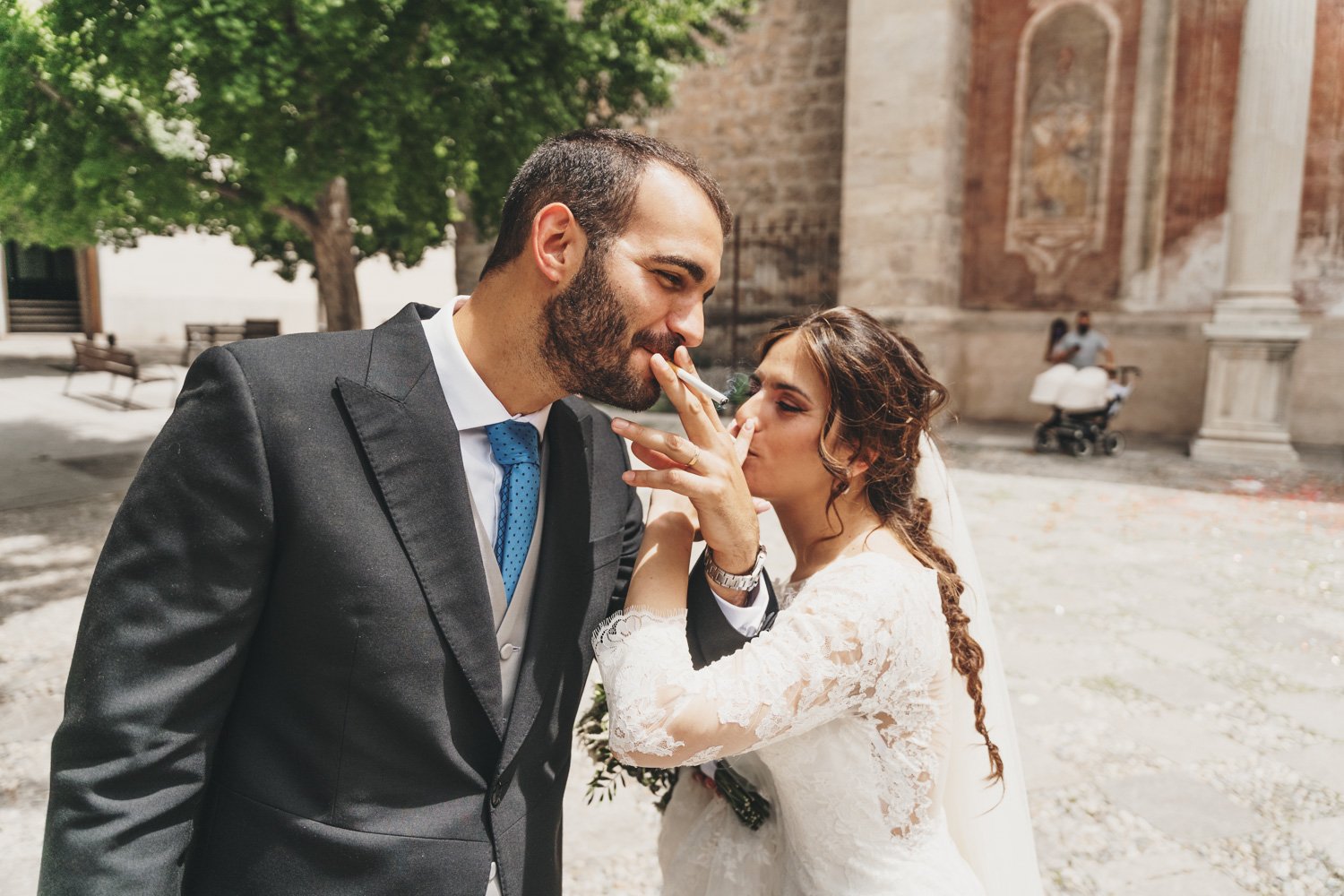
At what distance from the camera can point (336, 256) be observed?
27.5 feet

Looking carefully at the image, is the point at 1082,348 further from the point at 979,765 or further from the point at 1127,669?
the point at 979,765

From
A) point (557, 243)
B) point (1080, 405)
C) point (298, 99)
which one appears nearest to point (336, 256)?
point (298, 99)

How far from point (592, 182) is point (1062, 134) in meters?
13.5

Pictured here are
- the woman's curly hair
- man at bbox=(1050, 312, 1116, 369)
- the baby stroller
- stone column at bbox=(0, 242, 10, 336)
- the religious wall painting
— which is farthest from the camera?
stone column at bbox=(0, 242, 10, 336)

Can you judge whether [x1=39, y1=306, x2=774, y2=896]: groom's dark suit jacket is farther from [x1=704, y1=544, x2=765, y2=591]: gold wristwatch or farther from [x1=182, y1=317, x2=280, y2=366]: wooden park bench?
[x1=182, y1=317, x2=280, y2=366]: wooden park bench

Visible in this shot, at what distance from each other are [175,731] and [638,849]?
7.83 feet

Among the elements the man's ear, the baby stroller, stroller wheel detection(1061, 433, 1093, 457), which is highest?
the man's ear

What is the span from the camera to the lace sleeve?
1546 mm

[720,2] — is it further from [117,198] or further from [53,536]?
[53,536]

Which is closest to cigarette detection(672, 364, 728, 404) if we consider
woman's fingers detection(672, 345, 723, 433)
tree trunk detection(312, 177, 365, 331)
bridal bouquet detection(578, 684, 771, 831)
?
woman's fingers detection(672, 345, 723, 433)

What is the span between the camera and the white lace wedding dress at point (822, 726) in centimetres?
156

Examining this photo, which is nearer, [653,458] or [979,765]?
[653,458]

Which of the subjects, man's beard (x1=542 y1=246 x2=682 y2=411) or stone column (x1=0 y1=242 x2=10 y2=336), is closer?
man's beard (x1=542 y1=246 x2=682 y2=411)

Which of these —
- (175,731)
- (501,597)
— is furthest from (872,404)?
(175,731)
